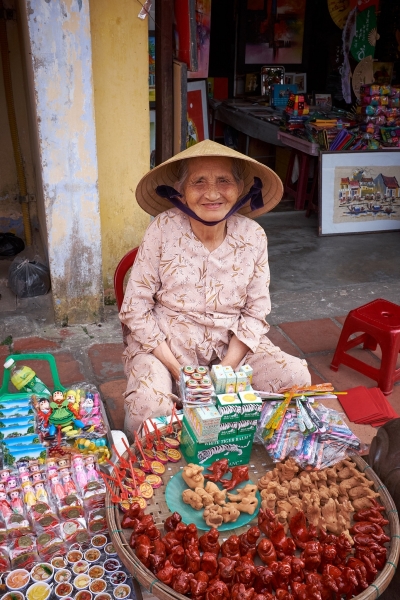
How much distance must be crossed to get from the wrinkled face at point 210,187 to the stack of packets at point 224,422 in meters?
0.73

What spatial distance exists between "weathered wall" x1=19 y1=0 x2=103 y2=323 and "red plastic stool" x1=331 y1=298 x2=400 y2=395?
→ 174 centimetres

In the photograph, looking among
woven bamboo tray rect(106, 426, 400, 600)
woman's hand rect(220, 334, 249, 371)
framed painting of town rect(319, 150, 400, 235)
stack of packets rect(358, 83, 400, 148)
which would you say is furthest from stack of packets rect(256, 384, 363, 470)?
stack of packets rect(358, 83, 400, 148)

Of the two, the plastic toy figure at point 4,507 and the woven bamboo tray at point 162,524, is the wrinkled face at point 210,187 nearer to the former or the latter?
the woven bamboo tray at point 162,524

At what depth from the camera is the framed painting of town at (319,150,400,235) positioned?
19.2 ft

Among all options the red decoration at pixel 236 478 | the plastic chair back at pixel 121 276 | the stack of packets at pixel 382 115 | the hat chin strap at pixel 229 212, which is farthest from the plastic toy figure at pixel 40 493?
the stack of packets at pixel 382 115

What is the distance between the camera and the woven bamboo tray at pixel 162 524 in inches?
59.1

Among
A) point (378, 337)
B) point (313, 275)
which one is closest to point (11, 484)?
point (378, 337)

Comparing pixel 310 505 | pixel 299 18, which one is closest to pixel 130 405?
pixel 310 505

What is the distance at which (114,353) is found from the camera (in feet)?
12.1

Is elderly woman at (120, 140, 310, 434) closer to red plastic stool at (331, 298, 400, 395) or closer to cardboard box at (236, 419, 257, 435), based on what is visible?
cardboard box at (236, 419, 257, 435)

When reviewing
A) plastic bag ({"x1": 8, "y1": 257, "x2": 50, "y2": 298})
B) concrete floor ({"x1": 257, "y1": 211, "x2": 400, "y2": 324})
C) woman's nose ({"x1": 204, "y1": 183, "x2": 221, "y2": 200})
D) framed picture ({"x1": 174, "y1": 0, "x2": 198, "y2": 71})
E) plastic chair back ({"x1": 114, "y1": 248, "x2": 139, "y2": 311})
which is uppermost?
framed picture ({"x1": 174, "y1": 0, "x2": 198, "y2": 71})

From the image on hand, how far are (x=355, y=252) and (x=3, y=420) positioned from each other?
14.2ft

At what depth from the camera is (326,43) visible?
8.82 m

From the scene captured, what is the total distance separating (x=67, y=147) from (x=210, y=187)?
5.19 feet
